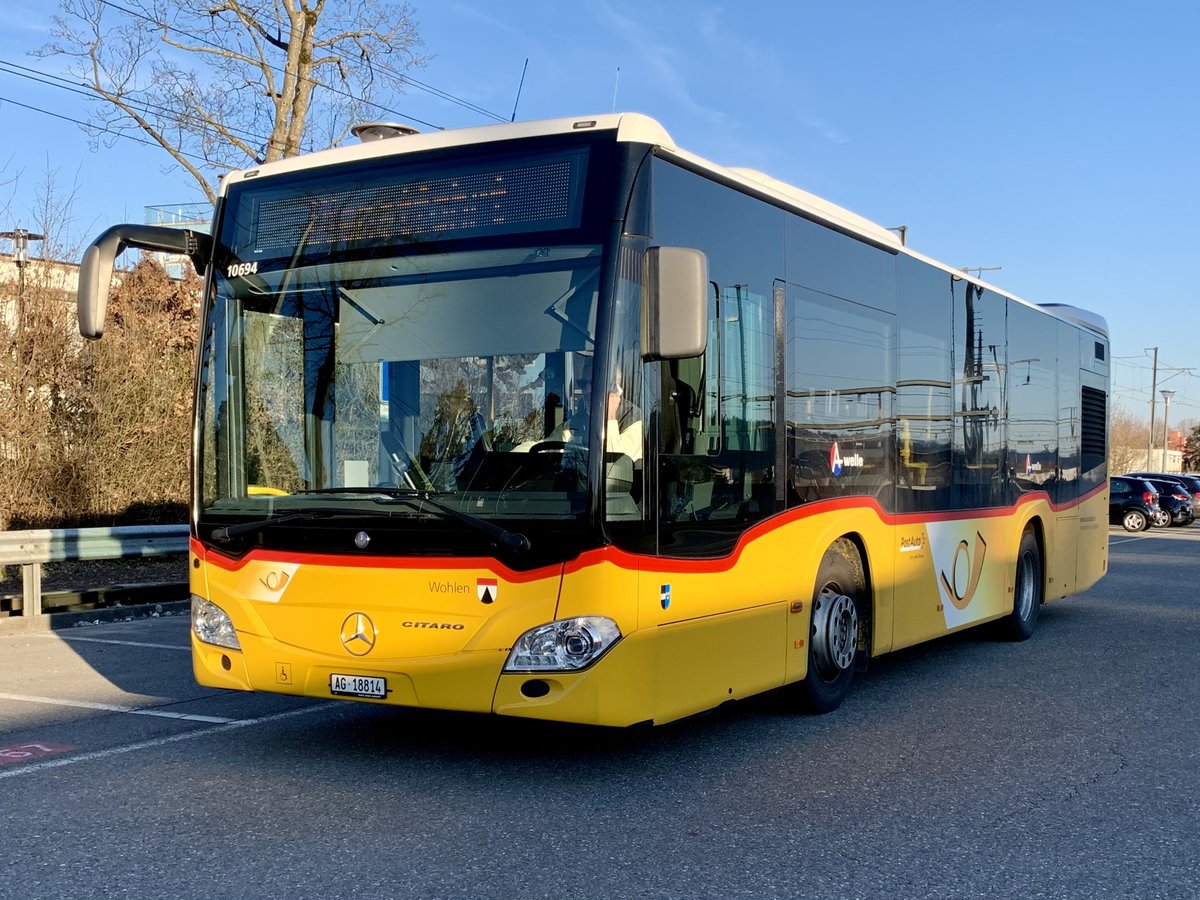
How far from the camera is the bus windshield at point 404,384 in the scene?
560 cm

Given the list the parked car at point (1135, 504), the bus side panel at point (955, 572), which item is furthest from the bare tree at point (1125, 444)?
the bus side panel at point (955, 572)

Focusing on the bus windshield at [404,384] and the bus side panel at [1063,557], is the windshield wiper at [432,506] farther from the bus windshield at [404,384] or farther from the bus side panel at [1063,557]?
the bus side panel at [1063,557]

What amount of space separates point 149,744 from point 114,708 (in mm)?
A: 1275

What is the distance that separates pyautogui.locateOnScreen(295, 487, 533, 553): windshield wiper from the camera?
5.51m

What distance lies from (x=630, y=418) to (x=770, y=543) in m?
1.54

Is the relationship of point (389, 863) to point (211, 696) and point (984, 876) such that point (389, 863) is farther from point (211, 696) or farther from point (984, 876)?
point (211, 696)

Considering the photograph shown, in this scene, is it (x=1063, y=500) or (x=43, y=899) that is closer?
(x=43, y=899)

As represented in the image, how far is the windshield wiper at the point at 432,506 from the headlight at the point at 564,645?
15.4 inches

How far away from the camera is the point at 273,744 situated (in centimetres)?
672

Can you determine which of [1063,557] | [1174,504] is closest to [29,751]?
[1063,557]

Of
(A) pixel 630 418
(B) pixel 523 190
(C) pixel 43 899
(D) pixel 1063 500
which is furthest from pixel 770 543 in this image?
(D) pixel 1063 500

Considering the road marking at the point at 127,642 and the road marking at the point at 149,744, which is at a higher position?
the road marking at the point at 149,744

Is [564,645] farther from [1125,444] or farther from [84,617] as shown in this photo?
[1125,444]

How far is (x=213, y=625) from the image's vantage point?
6.35 metres
